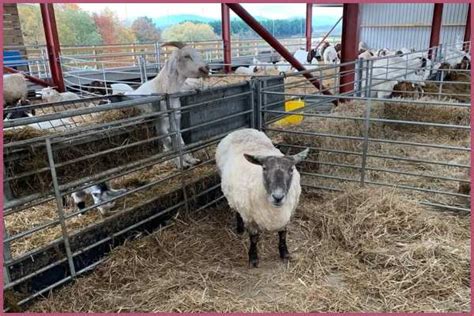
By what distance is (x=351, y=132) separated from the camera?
19.3 ft

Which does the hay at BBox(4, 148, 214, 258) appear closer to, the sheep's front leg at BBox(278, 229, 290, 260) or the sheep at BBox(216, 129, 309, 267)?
the sheep at BBox(216, 129, 309, 267)

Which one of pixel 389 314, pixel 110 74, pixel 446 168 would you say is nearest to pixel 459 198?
pixel 446 168

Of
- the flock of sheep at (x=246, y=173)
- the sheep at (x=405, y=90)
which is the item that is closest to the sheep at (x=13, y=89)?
the flock of sheep at (x=246, y=173)

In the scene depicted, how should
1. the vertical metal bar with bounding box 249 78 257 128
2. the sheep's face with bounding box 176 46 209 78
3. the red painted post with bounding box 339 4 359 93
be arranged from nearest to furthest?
the sheep's face with bounding box 176 46 209 78, the vertical metal bar with bounding box 249 78 257 128, the red painted post with bounding box 339 4 359 93

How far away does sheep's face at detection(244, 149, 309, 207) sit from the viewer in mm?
2902

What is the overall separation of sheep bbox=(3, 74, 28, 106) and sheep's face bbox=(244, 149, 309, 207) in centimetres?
764

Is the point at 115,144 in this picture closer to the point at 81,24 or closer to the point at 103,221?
the point at 103,221

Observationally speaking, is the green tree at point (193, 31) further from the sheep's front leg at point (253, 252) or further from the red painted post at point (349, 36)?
the sheep's front leg at point (253, 252)

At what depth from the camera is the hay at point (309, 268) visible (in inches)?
117

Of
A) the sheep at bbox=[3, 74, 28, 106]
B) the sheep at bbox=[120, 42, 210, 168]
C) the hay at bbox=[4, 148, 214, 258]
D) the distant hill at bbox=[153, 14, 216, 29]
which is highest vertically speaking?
the distant hill at bbox=[153, 14, 216, 29]

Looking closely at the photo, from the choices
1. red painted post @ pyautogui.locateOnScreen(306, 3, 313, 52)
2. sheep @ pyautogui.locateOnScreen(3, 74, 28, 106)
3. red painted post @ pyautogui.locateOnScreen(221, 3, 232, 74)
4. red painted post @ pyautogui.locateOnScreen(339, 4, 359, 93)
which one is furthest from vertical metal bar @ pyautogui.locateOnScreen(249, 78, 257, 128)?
red painted post @ pyautogui.locateOnScreen(306, 3, 313, 52)

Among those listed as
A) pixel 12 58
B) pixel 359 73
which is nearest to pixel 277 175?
pixel 359 73

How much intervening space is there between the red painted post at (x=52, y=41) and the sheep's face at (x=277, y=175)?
9.04m

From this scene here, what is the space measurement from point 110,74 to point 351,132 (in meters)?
10.6
